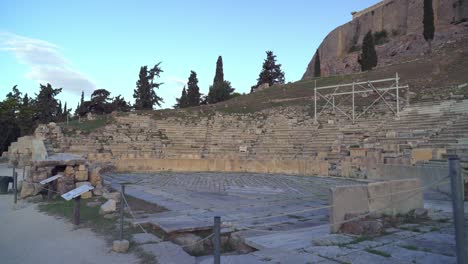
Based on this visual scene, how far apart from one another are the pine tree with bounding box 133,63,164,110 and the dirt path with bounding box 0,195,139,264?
32308 millimetres

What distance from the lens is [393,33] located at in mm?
63500

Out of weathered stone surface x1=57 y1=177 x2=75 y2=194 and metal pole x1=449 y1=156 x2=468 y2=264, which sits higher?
metal pole x1=449 y1=156 x2=468 y2=264

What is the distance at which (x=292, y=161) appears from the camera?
20.5 metres

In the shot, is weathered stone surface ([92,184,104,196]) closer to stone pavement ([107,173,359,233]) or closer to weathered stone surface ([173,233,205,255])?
stone pavement ([107,173,359,233])

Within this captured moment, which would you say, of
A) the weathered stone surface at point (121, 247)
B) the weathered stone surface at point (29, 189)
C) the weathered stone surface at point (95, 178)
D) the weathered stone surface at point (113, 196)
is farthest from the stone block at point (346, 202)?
the weathered stone surface at point (29, 189)

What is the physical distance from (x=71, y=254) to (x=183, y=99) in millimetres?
38871

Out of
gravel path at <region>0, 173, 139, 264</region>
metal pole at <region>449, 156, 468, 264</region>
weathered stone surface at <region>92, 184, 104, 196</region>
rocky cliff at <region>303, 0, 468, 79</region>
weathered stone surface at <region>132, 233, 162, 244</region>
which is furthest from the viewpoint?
rocky cliff at <region>303, 0, 468, 79</region>

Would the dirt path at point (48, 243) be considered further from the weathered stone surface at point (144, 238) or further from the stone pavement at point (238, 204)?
the stone pavement at point (238, 204)

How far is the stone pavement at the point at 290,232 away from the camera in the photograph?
4734 mm

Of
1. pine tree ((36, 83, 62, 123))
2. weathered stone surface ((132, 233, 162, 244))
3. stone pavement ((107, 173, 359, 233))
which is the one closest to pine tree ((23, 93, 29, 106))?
pine tree ((36, 83, 62, 123))

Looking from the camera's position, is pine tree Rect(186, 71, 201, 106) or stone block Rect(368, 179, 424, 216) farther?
pine tree Rect(186, 71, 201, 106)

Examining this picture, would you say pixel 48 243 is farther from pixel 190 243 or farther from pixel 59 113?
pixel 59 113

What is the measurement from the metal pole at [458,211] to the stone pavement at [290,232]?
78 centimetres

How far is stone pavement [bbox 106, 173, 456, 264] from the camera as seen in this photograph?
4.73 m
